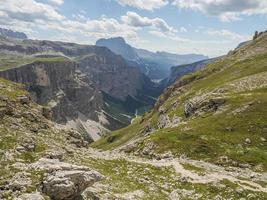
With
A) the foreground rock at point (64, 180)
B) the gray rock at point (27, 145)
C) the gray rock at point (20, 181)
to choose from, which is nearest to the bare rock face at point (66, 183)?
the foreground rock at point (64, 180)

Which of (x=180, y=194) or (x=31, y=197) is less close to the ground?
(x=31, y=197)

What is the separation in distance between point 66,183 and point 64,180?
29 cm

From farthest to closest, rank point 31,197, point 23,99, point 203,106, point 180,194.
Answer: point 203,106 < point 23,99 < point 180,194 < point 31,197

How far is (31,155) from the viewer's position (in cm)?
4150

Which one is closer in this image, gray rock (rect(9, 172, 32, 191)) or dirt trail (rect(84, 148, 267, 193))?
gray rock (rect(9, 172, 32, 191))

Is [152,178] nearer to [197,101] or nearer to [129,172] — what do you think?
[129,172]

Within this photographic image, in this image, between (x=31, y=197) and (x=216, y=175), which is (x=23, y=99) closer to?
(x=216, y=175)

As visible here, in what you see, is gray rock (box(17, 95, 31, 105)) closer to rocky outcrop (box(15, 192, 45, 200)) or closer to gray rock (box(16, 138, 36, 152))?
gray rock (box(16, 138, 36, 152))

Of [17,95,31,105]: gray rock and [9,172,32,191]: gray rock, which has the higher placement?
[9,172,32,191]: gray rock

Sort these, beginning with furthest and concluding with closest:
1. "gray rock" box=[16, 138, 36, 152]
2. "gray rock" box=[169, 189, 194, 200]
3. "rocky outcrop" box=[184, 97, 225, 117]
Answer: "rocky outcrop" box=[184, 97, 225, 117] < "gray rock" box=[169, 189, 194, 200] < "gray rock" box=[16, 138, 36, 152]

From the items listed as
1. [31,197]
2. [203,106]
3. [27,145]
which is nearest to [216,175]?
[27,145]

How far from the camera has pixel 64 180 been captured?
102 feet

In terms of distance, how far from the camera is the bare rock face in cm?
3038

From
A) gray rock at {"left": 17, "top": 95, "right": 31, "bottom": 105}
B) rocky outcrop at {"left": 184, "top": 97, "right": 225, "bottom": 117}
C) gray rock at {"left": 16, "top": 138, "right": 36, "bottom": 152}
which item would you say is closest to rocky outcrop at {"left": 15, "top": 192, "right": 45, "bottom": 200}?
gray rock at {"left": 16, "top": 138, "right": 36, "bottom": 152}
